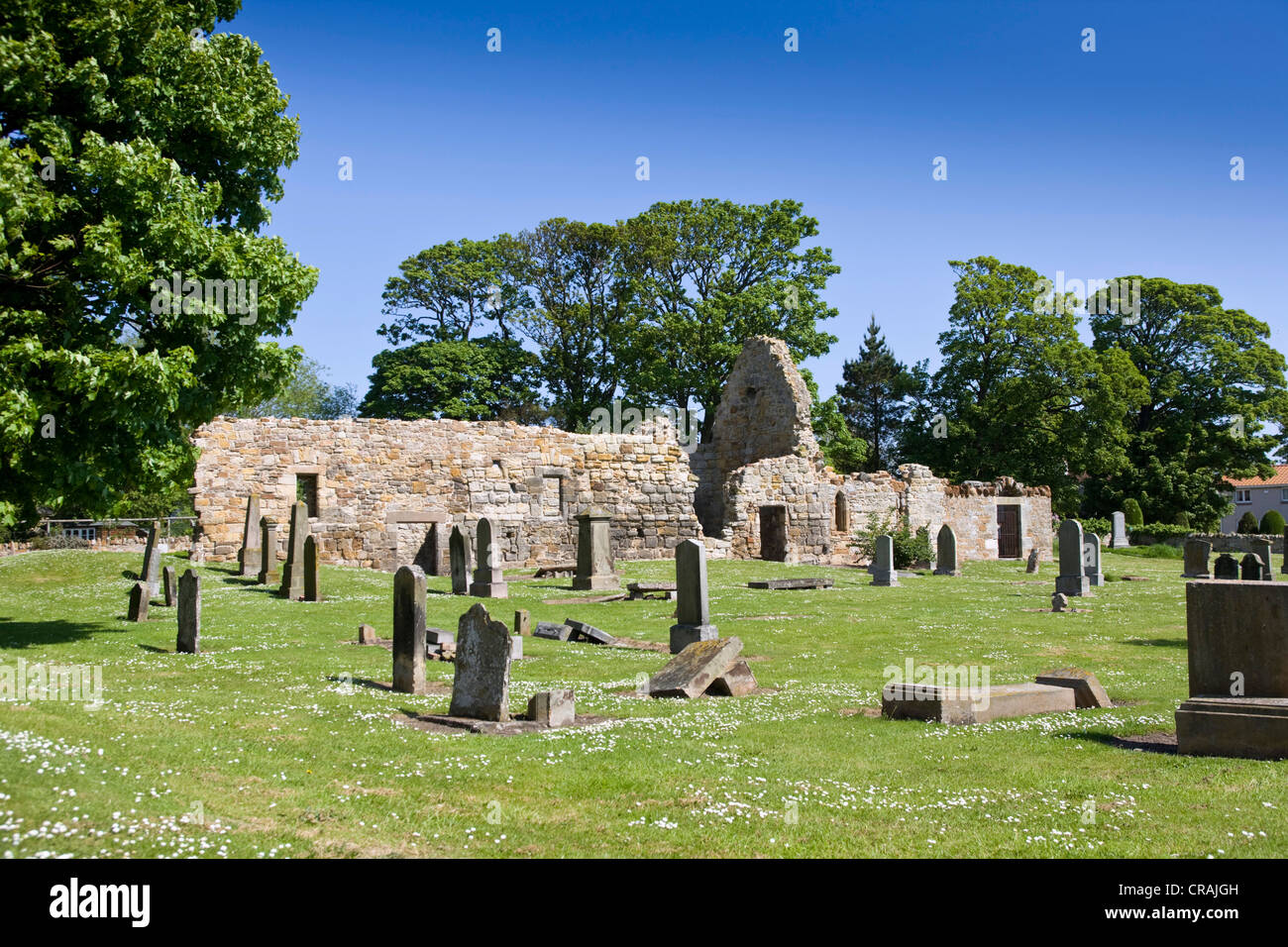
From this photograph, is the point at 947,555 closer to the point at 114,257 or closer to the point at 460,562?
the point at 460,562

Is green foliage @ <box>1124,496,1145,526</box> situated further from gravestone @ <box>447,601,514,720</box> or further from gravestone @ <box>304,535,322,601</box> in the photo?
gravestone @ <box>447,601,514,720</box>

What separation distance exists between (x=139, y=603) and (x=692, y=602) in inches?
347

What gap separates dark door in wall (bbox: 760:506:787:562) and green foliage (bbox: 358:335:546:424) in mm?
18449

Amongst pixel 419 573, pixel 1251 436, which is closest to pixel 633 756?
pixel 419 573

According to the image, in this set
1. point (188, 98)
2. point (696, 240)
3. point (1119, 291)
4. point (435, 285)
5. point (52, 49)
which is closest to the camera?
point (52, 49)

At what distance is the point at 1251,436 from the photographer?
49.2 m

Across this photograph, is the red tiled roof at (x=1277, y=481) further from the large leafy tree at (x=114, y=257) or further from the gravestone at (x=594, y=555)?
the large leafy tree at (x=114, y=257)

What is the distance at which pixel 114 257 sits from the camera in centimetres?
1123

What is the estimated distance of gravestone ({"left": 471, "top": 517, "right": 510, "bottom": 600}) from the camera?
65.3ft

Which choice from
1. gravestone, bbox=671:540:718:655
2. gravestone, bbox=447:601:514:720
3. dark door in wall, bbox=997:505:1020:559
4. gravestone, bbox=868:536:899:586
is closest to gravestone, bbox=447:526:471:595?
gravestone, bbox=671:540:718:655

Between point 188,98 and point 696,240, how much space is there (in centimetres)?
3524
